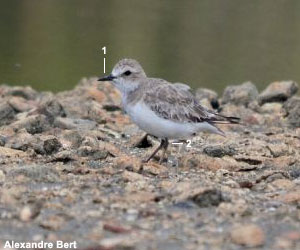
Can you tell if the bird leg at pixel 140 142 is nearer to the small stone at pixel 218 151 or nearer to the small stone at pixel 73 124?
the small stone at pixel 218 151

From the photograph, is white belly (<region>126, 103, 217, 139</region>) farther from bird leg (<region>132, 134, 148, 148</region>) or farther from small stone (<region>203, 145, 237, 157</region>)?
bird leg (<region>132, 134, 148, 148</region>)

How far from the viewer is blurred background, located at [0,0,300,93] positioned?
17125mm

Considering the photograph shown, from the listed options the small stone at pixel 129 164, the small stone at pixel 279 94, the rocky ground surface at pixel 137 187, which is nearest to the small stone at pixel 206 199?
the rocky ground surface at pixel 137 187

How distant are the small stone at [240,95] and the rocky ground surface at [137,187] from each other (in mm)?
2482

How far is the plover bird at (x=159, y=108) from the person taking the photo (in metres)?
8.10

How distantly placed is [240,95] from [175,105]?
219 inches

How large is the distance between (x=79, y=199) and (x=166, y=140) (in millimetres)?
2089

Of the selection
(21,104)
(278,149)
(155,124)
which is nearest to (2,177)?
(155,124)

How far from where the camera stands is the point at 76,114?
11391 millimetres

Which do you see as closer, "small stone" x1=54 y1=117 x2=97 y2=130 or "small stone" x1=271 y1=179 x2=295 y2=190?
"small stone" x1=271 y1=179 x2=295 y2=190

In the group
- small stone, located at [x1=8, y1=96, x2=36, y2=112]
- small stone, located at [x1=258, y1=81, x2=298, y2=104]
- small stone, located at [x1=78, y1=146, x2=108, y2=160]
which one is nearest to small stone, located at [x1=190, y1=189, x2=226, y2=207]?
small stone, located at [x1=78, y1=146, x2=108, y2=160]

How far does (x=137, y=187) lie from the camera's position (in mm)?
6812

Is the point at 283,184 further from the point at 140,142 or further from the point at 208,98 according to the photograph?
the point at 208,98

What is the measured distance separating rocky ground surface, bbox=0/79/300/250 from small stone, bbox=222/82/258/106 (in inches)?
97.7
